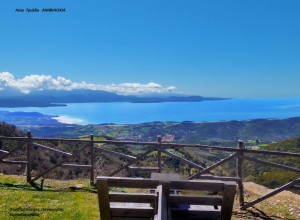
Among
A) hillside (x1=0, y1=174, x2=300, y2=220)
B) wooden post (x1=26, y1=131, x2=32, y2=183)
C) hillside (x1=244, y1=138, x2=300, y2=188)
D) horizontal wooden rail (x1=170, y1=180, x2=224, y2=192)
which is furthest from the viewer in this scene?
hillside (x1=244, y1=138, x2=300, y2=188)

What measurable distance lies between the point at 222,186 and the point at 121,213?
1.89m

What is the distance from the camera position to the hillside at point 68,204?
1100cm

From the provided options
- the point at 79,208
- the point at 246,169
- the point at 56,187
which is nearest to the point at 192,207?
the point at 79,208

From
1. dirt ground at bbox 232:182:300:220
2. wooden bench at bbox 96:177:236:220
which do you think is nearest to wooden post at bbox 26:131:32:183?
dirt ground at bbox 232:182:300:220

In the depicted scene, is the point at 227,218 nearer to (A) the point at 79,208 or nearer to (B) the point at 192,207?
(B) the point at 192,207

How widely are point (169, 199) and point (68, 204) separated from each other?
7911mm

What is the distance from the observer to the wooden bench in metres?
5.05

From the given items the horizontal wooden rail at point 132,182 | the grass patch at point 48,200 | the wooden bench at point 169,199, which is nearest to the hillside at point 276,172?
the grass patch at point 48,200

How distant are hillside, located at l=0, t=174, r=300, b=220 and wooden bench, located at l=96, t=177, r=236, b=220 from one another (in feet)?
17.5

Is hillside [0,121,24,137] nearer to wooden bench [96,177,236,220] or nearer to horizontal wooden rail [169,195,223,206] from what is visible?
wooden bench [96,177,236,220]

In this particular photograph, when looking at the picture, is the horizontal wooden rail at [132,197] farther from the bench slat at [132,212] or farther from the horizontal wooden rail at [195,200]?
the horizontal wooden rail at [195,200]

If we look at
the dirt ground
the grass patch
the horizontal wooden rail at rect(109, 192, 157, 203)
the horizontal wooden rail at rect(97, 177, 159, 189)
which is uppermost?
the horizontal wooden rail at rect(97, 177, 159, 189)

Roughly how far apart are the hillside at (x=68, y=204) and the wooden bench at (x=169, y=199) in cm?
532

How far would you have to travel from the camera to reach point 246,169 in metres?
82.1
